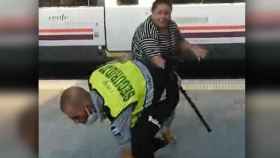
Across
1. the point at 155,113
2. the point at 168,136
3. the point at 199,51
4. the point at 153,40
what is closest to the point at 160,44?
the point at 153,40

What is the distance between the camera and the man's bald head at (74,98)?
8.66 feet

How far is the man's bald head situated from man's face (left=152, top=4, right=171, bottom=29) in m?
0.41

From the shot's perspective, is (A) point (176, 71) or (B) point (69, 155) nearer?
(A) point (176, 71)

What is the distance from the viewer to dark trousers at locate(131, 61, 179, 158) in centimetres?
266

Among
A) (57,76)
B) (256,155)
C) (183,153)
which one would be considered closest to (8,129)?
(57,76)

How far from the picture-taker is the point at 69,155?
2891 mm

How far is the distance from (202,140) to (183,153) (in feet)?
0.36

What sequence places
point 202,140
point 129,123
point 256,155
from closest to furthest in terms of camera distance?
point 256,155
point 129,123
point 202,140

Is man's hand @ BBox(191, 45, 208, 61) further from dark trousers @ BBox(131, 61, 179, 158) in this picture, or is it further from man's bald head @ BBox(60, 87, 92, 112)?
man's bald head @ BBox(60, 87, 92, 112)

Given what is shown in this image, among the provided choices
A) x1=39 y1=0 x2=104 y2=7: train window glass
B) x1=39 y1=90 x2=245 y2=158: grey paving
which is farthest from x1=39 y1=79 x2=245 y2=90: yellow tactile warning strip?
x1=39 y1=0 x2=104 y2=7: train window glass

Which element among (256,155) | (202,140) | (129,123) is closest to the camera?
(256,155)

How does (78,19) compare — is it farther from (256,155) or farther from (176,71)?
(256,155)

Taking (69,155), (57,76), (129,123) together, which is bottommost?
(69,155)

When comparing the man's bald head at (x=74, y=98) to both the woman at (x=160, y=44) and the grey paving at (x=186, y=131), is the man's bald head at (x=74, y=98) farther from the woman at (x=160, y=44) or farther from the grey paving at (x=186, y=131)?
the woman at (x=160, y=44)
